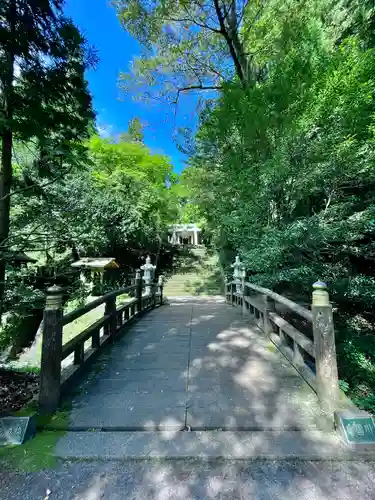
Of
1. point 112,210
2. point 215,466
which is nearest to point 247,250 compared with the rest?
point 215,466

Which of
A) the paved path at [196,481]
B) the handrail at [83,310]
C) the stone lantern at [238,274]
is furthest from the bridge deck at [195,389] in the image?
the stone lantern at [238,274]

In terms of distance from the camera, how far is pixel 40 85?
2.22 m

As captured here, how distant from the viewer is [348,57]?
4.59 m

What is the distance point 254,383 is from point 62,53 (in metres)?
3.49

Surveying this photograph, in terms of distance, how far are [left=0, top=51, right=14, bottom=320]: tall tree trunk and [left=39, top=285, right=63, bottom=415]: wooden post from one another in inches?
14.0

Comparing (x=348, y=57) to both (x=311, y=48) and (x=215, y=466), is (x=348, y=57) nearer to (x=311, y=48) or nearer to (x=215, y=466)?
(x=311, y=48)

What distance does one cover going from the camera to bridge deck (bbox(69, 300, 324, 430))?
1981 millimetres

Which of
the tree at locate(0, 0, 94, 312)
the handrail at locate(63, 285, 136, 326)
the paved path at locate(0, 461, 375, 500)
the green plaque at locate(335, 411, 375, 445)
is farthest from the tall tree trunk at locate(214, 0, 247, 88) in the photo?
the paved path at locate(0, 461, 375, 500)

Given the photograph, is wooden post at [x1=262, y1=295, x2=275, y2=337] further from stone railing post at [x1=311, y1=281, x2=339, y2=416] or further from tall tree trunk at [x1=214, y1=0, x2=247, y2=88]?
tall tree trunk at [x1=214, y1=0, x2=247, y2=88]

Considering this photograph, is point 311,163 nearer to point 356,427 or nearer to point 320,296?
point 320,296

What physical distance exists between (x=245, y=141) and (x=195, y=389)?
475 centimetres

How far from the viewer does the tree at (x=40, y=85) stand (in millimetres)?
2066

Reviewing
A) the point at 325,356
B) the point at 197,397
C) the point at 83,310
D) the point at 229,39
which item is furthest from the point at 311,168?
the point at 229,39

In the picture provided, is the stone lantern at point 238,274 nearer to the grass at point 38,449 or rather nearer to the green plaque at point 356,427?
the green plaque at point 356,427
